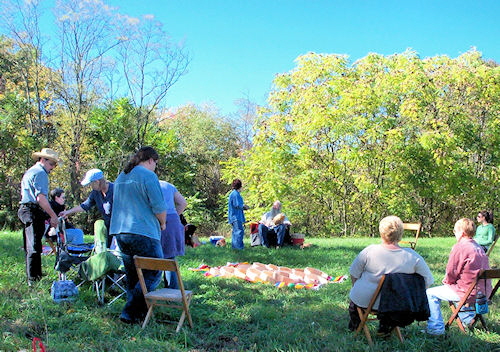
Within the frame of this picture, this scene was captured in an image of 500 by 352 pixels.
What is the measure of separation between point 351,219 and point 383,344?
58.1 ft

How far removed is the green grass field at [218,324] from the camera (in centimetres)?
404

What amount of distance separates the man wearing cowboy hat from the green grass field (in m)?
0.38

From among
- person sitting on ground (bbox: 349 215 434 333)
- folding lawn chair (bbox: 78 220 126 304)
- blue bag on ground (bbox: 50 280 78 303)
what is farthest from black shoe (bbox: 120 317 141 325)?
person sitting on ground (bbox: 349 215 434 333)

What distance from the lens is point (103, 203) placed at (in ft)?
19.8

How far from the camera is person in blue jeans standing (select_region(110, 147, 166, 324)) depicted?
4.47 m

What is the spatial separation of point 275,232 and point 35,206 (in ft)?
21.0

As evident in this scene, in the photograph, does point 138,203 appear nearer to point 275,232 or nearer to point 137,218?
point 137,218

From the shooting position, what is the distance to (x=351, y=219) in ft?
70.4

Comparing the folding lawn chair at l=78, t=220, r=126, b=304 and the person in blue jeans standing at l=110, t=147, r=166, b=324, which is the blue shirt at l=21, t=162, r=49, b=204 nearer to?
the folding lawn chair at l=78, t=220, r=126, b=304

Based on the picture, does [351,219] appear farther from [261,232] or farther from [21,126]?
[21,126]

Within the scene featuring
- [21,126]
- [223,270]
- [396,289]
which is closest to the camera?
[396,289]

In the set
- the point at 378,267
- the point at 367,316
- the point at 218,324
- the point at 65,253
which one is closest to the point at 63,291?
the point at 65,253

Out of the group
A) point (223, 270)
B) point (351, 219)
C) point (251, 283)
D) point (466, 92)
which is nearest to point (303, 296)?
point (251, 283)

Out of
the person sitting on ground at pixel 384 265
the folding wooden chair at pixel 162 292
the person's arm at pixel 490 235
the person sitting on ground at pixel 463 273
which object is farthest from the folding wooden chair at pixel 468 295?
the person's arm at pixel 490 235
